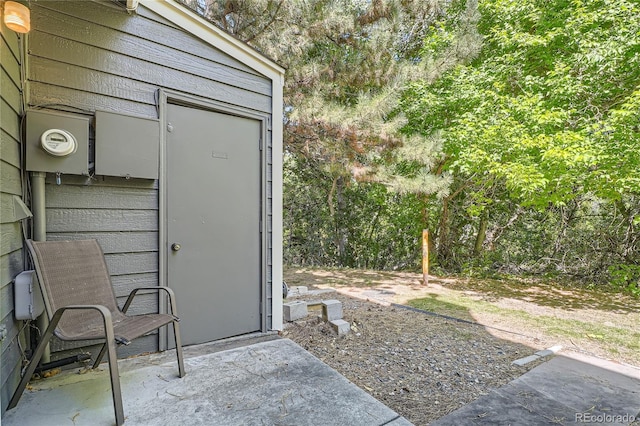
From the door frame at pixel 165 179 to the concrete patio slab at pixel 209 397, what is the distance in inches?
20.4

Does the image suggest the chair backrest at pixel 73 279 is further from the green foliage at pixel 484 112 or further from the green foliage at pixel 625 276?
the green foliage at pixel 625 276

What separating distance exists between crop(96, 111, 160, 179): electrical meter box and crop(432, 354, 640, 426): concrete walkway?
2.48 metres

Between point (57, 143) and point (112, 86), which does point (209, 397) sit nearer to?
point (57, 143)

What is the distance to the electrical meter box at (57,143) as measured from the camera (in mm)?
1942

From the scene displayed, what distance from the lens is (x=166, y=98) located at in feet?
8.09

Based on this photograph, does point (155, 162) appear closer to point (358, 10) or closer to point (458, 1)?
point (358, 10)

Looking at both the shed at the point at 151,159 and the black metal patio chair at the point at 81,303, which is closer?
the black metal patio chair at the point at 81,303

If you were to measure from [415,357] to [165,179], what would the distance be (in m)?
2.54

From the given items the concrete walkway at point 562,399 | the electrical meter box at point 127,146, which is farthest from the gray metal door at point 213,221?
the concrete walkway at point 562,399

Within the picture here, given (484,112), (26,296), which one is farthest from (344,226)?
(26,296)

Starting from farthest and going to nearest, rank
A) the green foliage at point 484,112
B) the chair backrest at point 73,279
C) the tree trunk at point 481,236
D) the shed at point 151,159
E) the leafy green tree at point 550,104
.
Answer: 1. the tree trunk at point 481,236
2. the green foliage at point 484,112
3. the leafy green tree at point 550,104
4. the shed at point 151,159
5. the chair backrest at point 73,279

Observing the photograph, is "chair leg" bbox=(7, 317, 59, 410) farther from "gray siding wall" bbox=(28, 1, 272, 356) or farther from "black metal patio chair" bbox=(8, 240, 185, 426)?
"gray siding wall" bbox=(28, 1, 272, 356)

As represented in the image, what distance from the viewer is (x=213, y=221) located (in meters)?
2.70

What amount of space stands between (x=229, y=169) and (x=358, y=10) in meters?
4.50
